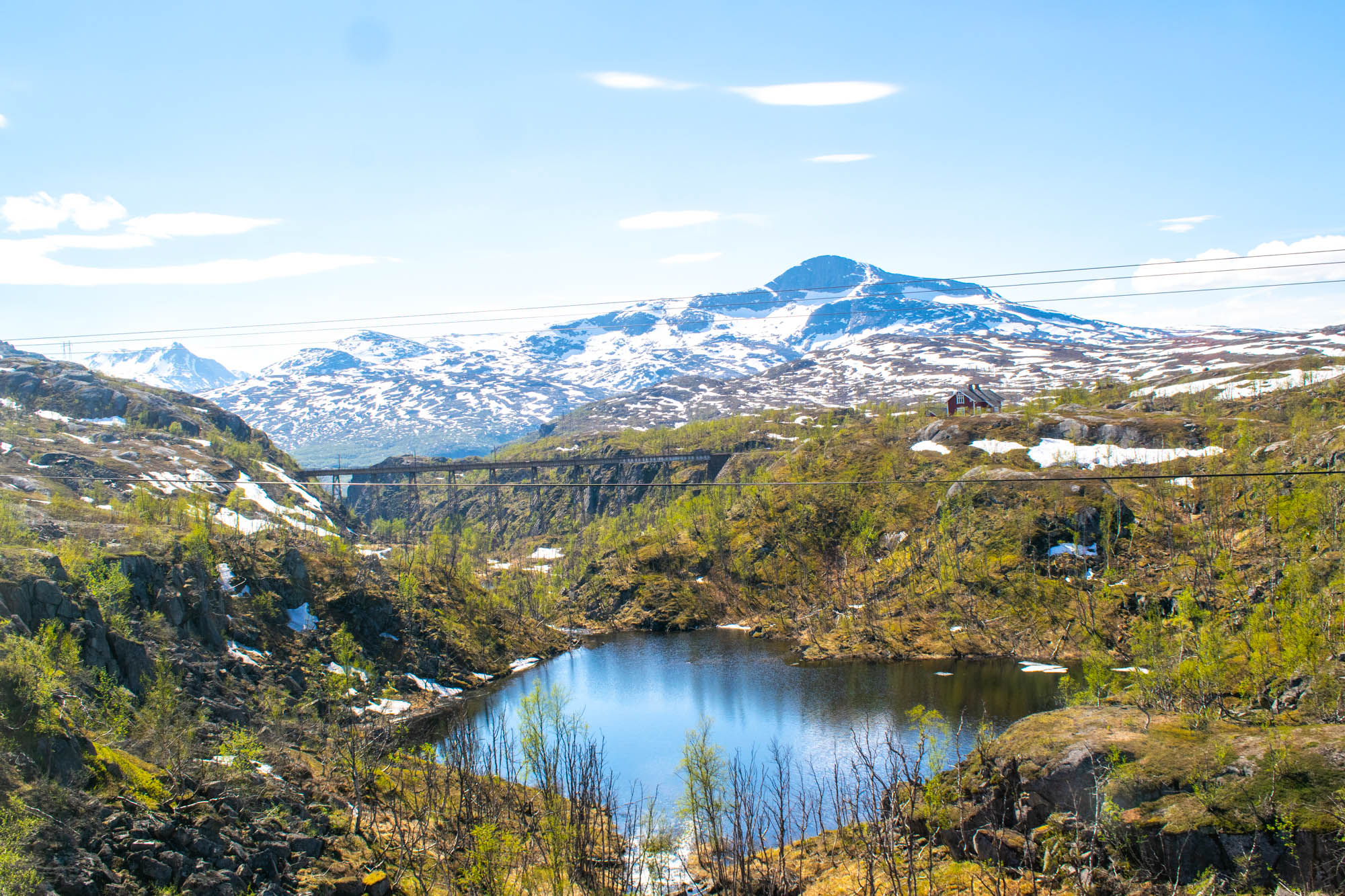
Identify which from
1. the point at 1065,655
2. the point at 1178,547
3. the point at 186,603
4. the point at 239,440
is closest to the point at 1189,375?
the point at 1178,547

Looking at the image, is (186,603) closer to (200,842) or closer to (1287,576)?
(200,842)

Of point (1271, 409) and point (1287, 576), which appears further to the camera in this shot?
point (1271, 409)

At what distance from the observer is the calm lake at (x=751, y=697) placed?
5425cm

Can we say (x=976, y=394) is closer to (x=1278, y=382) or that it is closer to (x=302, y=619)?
(x=1278, y=382)

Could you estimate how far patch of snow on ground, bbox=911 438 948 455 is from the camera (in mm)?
110800

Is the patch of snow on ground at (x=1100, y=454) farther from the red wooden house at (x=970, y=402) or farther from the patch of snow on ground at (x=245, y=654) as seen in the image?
the patch of snow on ground at (x=245, y=654)

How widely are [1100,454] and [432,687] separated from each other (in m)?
82.9

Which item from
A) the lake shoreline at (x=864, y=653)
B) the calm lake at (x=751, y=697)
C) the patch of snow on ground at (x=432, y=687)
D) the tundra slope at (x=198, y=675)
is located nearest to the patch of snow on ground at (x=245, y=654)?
the tundra slope at (x=198, y=675)

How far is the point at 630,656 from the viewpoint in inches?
3462

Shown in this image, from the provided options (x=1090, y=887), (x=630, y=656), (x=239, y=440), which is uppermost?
(x=239, y=440)

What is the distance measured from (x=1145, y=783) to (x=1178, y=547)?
5574cm

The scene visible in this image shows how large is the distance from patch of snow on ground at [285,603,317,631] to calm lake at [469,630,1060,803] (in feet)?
48.4

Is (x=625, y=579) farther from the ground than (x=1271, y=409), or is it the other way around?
(x=1271, y=409)

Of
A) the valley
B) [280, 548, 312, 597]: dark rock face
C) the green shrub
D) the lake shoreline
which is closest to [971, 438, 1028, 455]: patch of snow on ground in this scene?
the valley
